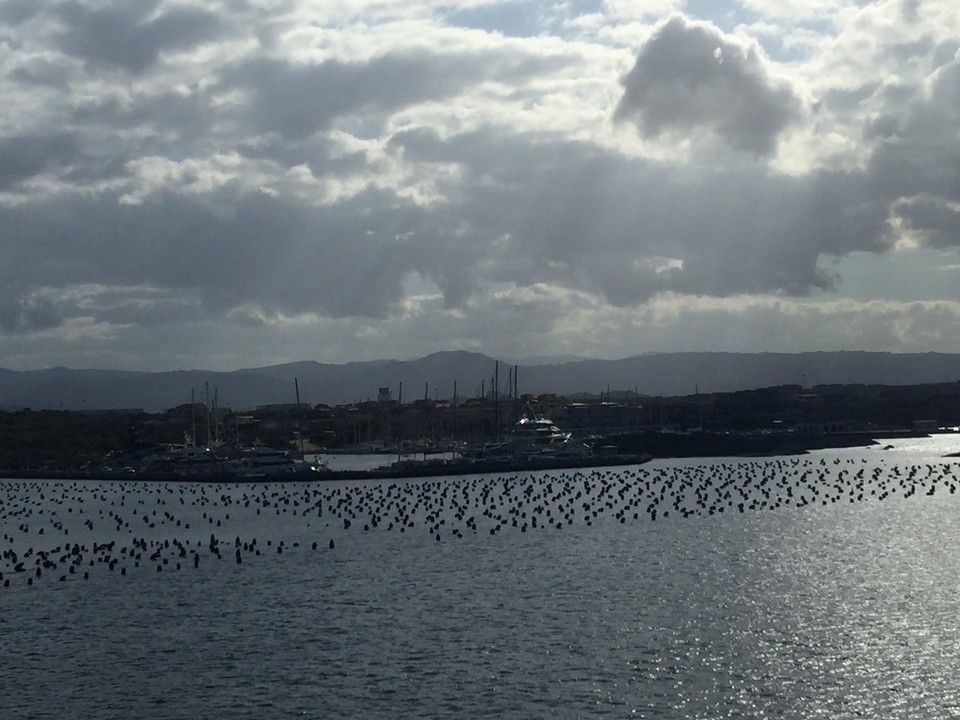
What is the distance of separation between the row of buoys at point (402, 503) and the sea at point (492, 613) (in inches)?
22.6

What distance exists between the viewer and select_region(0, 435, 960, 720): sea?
30.4 m

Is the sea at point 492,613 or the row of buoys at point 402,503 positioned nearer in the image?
the sea at point 492,613

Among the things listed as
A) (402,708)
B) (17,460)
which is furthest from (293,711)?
(17,460)

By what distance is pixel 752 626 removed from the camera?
38312mm

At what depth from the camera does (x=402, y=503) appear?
291 feet

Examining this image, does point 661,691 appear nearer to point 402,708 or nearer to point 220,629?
point 402,708

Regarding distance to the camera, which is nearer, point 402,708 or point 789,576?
point 402,708

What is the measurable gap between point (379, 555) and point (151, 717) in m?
29.4

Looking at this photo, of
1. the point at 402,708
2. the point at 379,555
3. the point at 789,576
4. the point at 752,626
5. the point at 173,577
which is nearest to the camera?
the point at 402,708

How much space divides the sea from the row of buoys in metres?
0.57

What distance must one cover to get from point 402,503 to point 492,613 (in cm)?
4741

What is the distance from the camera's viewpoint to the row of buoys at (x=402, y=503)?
215ft

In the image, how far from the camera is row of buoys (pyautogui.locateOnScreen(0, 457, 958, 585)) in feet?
215

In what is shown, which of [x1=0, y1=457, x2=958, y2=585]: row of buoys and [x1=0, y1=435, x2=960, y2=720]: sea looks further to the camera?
[x1=0, y1=457, x2=958, y2=585]: row of buoys
